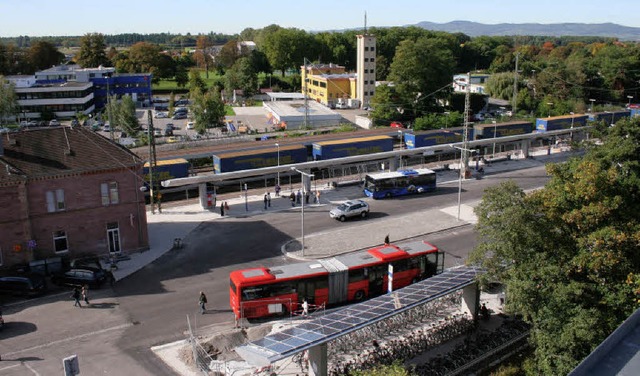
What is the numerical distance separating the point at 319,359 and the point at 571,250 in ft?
36.2

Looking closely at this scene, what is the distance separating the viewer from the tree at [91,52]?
437ft

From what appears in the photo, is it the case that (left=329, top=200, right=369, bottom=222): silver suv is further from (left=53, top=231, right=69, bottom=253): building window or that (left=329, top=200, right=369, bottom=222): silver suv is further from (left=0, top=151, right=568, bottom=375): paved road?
(left=53, top=231, right=69, bottom=253): building window

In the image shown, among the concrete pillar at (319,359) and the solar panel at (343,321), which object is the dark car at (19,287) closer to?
the solar panel at (343,321)

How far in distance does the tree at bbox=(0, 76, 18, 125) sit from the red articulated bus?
243ft

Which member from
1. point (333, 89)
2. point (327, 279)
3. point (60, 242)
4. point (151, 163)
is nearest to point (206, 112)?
point (333, 89)

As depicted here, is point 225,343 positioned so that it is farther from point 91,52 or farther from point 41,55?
point 41,55

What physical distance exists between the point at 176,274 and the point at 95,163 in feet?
27.9

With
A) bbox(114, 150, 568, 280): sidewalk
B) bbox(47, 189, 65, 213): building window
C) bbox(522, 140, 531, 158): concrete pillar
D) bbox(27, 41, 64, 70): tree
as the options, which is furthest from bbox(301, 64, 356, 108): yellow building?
bbox(47, 189, 65, 213): building window

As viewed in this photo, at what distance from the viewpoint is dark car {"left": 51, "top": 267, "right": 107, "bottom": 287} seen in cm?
2877

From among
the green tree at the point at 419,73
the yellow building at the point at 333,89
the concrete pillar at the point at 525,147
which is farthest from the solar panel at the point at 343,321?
the yellow building at the point at 333,89

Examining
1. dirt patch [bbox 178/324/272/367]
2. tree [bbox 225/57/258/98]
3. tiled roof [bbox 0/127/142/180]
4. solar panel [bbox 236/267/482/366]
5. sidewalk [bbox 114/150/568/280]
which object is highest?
tree [bbox 225/57/258/98]

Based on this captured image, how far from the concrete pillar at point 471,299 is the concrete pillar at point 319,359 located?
8.61 m

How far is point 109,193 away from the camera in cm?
3325

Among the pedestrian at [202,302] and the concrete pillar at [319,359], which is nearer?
the concrete pillar at [319,359]
